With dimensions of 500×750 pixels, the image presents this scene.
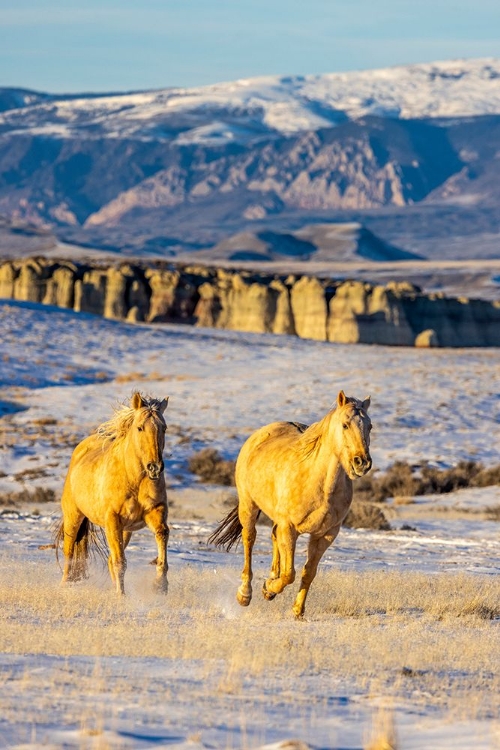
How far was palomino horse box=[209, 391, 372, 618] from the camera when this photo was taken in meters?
11.1

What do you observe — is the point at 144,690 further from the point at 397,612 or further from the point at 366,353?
the point at 366,353

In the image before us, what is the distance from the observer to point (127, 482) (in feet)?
41.6

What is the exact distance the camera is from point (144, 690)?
27.7 ft

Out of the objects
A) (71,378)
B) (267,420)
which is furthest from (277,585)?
(71,378)

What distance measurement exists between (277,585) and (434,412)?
2414 centimetres

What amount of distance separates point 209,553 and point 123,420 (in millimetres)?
5822

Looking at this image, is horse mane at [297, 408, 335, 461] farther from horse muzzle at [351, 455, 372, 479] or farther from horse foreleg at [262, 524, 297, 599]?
horse muzzle at [351, 455, 372, 479]

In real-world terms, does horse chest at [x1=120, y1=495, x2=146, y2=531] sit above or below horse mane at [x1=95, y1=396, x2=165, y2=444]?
below

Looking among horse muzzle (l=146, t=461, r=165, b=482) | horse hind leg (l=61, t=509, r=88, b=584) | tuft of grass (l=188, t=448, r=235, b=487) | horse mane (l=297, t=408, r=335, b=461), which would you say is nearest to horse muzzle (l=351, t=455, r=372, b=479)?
horse mane (l=297, t=408, r=335, b=461)

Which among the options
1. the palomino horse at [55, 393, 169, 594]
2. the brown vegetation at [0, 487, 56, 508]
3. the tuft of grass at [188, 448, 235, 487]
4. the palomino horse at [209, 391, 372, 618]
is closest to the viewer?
the palomino horse at [209, 391, 372, 618]

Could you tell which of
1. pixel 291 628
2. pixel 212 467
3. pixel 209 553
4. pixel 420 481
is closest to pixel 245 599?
pixel 291 628

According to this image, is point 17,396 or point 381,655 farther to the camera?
point 17,396

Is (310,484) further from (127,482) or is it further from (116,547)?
(116,547)

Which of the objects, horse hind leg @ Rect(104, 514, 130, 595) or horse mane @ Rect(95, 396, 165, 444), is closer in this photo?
horse mane @ Rect(95, 396, 165, 444)
